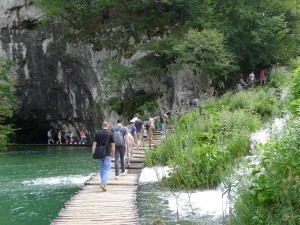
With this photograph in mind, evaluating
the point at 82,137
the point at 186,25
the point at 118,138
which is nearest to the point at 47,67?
the point at 82,137

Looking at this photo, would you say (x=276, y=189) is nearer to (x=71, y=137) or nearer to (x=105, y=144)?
(x=105, y=144)

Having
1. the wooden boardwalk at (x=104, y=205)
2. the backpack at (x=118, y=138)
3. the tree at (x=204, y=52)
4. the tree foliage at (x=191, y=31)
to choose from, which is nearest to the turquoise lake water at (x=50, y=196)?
the wooden boardwalk at (x=104, y=205)

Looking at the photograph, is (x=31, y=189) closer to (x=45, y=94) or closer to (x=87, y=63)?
(x=87, y=63)

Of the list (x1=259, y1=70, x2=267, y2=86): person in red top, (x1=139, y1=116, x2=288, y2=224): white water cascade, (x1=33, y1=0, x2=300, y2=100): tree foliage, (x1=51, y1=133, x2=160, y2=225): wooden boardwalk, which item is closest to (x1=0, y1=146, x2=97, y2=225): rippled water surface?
(x1=51, y1=133, x2=160, y2=225): wooden boardwalk

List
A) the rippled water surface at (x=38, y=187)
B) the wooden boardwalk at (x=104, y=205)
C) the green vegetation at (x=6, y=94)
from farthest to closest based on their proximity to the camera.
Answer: the green vegetation at (x=6, y=94), the rippled water surface at (x=38, y=187), the wooden boardwalk at (x=104, y=205)

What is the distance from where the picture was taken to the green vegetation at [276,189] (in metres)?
6.38

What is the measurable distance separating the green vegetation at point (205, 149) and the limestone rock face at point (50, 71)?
17.3m

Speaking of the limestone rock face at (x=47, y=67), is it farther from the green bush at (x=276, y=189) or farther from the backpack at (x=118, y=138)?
the green bush at (x=276, y=189)

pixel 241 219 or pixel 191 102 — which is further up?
pixel 191 102

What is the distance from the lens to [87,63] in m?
34.0

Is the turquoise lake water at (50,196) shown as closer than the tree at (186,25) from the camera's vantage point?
Yes

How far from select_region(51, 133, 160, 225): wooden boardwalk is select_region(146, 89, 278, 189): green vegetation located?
52.9 inches

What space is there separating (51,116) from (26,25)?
833 cm

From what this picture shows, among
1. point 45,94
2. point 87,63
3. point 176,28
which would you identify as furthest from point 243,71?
point 45,94
